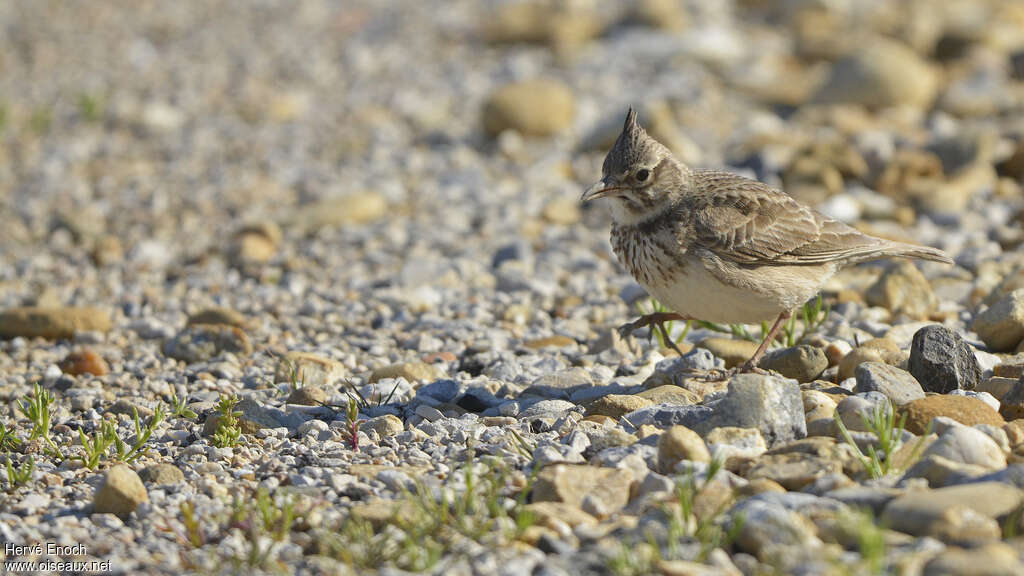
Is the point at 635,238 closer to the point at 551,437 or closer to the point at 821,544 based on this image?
the point at 551,437

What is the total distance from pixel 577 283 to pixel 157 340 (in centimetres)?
291

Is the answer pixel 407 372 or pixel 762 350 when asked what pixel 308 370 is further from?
pixel 762 350

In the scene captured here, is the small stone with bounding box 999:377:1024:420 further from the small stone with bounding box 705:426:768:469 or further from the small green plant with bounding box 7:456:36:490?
the small green plant with bounding box 7:456:36:490

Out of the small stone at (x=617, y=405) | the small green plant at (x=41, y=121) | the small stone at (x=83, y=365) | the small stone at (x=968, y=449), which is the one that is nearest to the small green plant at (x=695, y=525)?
the small stone at (x=968, y=449)

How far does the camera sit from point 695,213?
6215 mm

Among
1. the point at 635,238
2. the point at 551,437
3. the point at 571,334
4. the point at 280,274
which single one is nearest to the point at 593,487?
the point at 551,437

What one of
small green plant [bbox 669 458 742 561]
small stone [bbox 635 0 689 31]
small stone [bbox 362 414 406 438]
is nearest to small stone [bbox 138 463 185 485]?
small stone [bbox 362 414 406 438]

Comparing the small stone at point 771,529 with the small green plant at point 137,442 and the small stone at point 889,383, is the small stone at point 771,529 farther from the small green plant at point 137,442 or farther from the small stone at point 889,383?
the small green plant at point 137,442

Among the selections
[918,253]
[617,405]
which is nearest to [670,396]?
[617,405]

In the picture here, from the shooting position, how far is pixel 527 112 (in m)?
11.5

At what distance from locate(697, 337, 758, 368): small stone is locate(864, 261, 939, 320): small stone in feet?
3.87

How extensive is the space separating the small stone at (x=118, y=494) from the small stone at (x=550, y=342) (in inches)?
112

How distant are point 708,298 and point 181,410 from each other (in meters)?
2.67

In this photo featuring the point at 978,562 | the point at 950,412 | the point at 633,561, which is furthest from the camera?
the point at 950,412
